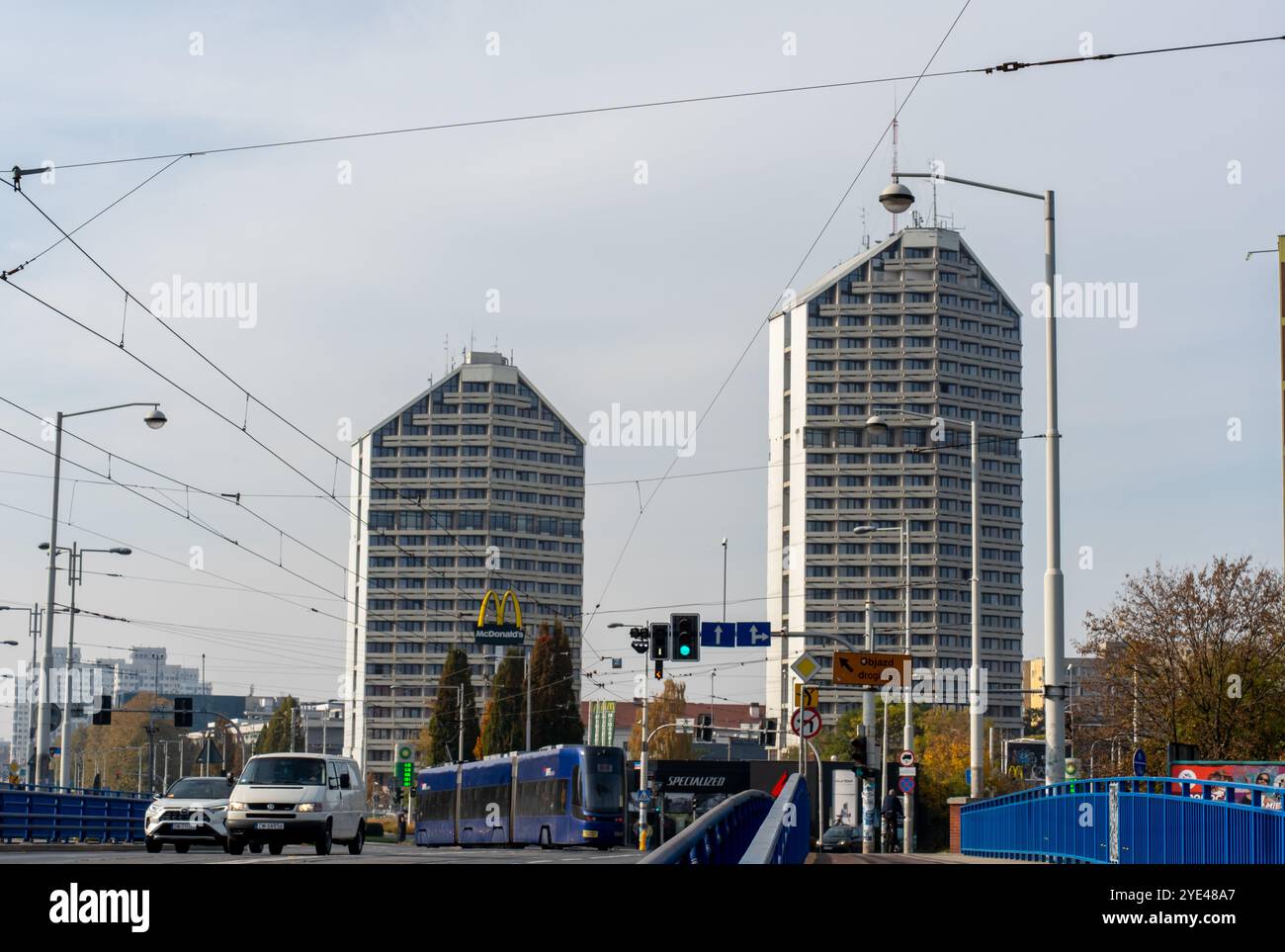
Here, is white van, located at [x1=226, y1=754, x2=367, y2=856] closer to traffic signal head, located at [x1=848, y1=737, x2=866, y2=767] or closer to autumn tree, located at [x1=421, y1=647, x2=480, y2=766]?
traffic signal head, located at [x1=848, y1=737, x2=866, y2=767]

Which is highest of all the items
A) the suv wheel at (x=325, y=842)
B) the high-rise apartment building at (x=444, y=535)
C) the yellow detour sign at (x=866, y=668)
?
the high-rise apartment building at (x=444, y=535)

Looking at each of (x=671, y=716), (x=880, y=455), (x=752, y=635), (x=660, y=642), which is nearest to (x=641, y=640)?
(x=660, y=642)

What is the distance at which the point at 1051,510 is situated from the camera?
25156mm

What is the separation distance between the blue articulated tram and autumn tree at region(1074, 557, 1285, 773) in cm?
1552

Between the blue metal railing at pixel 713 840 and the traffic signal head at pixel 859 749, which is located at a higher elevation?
the blue metal railing at pixel 713 840

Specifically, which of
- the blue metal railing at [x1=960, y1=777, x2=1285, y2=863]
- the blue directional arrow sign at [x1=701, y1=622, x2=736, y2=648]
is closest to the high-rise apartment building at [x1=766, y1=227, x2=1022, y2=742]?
the blue directional arrow sign at [x1=701, y1=622, x2=736, y2=648]

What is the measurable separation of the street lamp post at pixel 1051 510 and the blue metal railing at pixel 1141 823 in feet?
2.63

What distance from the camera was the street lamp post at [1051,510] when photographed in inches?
941

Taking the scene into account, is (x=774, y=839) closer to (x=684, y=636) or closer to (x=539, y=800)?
(x=684, y=636)

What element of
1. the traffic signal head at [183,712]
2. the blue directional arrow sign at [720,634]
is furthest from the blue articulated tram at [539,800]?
the traffic signal head at [183,712]

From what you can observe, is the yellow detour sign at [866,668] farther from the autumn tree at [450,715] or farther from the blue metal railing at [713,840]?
the autumn tree at [450,715]

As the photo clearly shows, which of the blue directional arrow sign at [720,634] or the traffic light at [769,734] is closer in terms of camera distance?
the blue directional arrow sign at [720,634]
